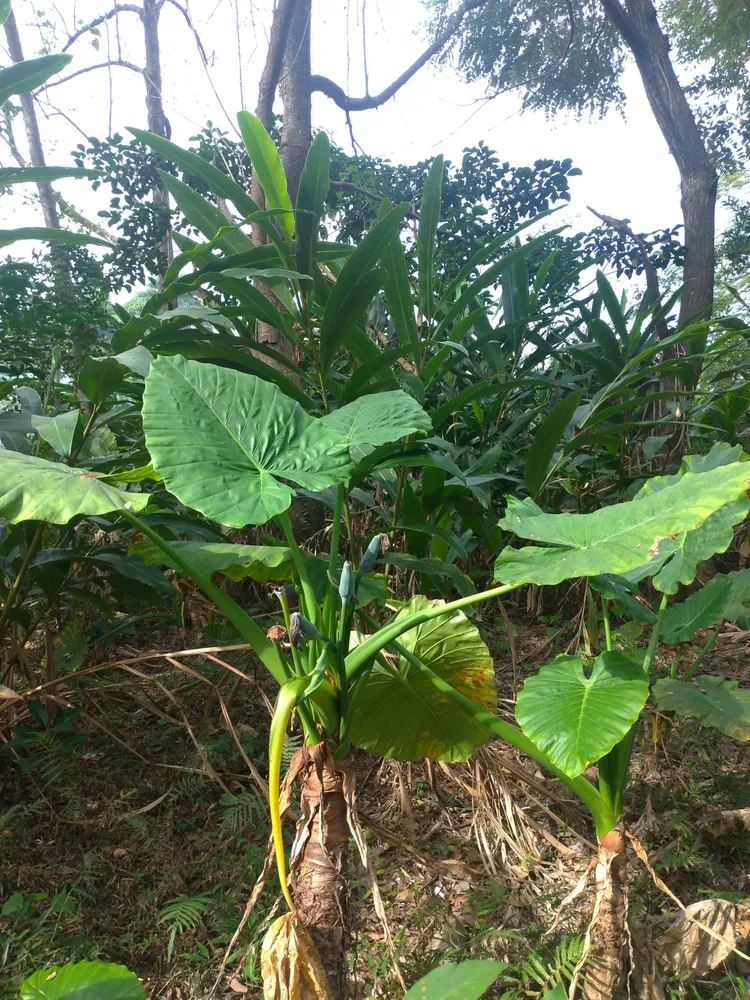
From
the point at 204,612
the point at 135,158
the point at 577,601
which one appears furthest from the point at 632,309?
the point at 135,158

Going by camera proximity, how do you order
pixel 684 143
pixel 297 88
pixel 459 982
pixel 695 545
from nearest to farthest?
pixel 459 982 → pixel 695 545 → pixel 297 88 → pixel 684 143

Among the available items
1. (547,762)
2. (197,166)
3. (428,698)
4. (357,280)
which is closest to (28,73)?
(197,166)

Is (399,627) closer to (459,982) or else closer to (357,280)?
(459,982)

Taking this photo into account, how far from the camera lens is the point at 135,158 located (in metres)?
2.79

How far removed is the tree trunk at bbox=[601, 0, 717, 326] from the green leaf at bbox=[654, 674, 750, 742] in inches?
75.5

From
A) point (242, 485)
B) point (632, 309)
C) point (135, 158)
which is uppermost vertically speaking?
point (135, 158)

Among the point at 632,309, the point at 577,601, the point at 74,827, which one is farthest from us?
the point at 632,309

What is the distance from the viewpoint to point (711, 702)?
100cm

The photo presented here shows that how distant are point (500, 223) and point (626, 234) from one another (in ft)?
2.04

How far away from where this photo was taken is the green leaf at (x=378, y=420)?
732 millimetres

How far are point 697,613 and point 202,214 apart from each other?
4.05 feet

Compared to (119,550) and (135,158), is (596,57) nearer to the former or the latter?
(135,158)

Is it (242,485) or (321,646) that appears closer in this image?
(242,485)

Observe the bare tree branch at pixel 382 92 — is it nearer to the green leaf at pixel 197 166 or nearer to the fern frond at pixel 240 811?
the green leaf at pixel 197 166
